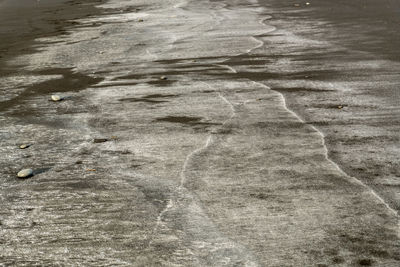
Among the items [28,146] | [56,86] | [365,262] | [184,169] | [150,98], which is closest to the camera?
[365,262]

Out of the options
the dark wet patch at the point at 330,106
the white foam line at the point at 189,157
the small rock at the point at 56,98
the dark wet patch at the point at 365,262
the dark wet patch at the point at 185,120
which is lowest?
the dark wet patch at the point at 330,106

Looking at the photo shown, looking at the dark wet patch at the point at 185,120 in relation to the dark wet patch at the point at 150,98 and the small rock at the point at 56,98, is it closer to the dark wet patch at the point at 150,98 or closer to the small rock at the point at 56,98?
the dark wet patch at the point at 150,98

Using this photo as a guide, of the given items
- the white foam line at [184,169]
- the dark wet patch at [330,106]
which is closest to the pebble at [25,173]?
the white foam line at [184,169]

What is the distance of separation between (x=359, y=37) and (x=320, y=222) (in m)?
6.98

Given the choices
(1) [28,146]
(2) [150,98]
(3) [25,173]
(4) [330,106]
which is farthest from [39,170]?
(4) [330,106]

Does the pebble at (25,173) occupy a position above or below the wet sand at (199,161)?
above

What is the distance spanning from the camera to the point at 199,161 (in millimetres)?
4820

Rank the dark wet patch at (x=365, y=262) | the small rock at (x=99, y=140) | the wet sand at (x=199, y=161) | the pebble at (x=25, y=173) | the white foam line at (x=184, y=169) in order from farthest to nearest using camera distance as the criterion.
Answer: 1. the small rock at (x=99, y=140)
2. the pebble at (x=25, y=173)
3. the white foam line at (x=184, y=169)
4. the wet sand at (x=199, y=161)
5. the dark wet patch at (x=365, y=262)

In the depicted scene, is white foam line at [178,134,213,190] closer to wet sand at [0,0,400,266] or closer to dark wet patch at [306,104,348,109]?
wet sand at [0,0,400,266]

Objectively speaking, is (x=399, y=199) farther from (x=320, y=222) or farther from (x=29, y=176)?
(x=29, y=176)

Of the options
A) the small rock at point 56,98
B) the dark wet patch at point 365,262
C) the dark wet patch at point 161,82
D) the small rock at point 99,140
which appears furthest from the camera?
the dark wet patch at point 161,82

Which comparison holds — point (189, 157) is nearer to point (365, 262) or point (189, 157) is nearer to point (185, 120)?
point (185, 120)

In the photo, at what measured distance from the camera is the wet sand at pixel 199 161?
3.48 m

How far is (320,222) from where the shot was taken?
368cm
